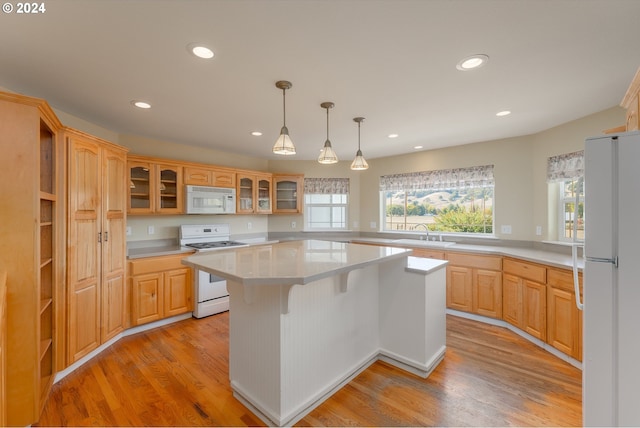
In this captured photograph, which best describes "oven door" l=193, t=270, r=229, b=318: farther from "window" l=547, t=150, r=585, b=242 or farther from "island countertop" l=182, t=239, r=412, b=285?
"window" l=547, t=150, r=585, b=242

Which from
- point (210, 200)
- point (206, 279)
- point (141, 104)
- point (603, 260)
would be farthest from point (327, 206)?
point (603, 260)

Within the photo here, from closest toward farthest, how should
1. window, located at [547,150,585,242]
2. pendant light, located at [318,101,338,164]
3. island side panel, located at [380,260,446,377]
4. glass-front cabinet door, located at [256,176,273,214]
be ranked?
island side panel, located at [380,260,446,377] → pendant light, located at [318,101,338,164] → window, located at [547,150,585,242] → glass-front cabinet door, located at [256,176,273,214]

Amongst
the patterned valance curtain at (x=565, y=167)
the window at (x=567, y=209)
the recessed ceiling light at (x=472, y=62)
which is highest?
the recessed ceiling light at (x=472, y=62)

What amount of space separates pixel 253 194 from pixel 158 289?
79.4 inches

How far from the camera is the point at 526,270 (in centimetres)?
302

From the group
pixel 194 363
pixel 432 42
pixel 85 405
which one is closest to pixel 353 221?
pixel 194 363

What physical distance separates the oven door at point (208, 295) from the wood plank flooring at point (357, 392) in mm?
729

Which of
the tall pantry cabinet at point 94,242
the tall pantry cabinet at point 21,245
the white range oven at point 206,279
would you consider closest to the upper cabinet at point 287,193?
the white range oven at point 206,279

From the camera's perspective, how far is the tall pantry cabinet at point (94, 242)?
7.77 ft

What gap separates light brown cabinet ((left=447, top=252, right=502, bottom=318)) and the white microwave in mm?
3304

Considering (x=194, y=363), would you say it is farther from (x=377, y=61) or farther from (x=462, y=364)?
(x=377, y=61)

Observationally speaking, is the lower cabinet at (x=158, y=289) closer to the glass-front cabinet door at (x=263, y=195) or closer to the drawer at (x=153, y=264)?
the drawer at (x=153, y=264)

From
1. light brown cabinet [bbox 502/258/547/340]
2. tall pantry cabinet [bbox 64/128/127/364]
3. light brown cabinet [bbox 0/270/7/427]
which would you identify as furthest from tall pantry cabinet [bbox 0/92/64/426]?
light brown cabinet [bbox 502/258/547/340]

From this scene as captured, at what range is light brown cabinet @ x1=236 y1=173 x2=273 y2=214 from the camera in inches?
176
